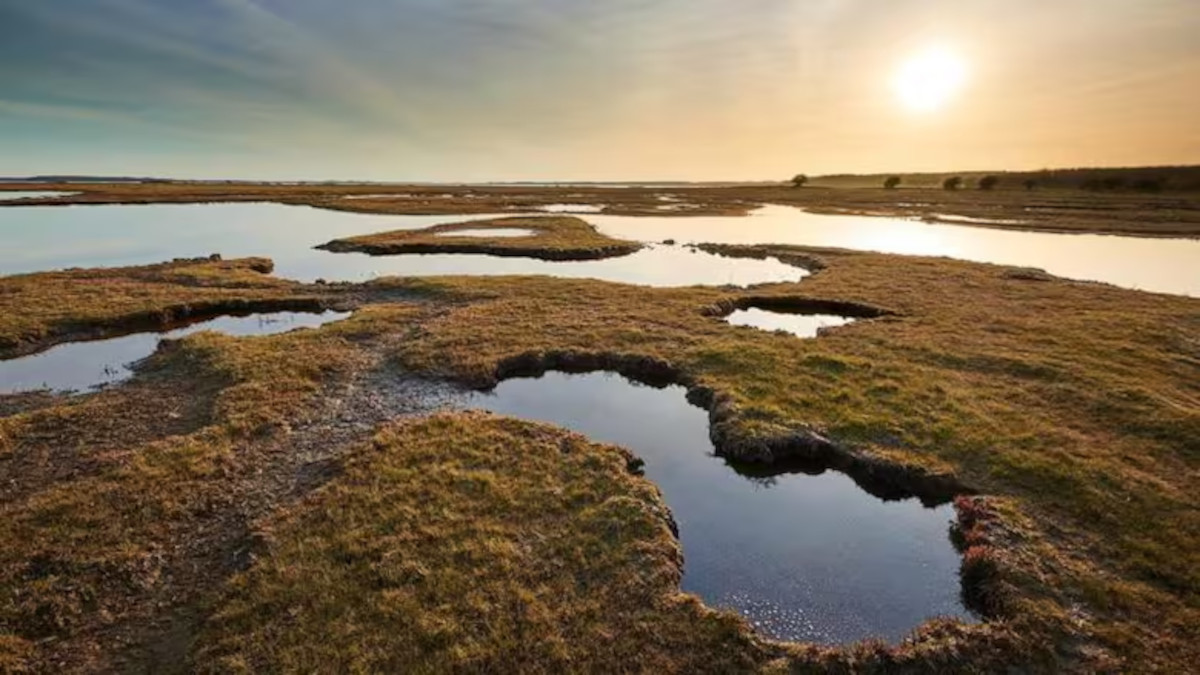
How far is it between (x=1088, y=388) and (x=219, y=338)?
109ft

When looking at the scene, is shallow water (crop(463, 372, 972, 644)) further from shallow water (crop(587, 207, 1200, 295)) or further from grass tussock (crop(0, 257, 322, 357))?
shallow water (crop(587, 207, 1200, 295))

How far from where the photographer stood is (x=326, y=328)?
2834 cm

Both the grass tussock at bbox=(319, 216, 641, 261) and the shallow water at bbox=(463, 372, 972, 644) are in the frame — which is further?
the grass tussock at bbox=(319, 216, 641, 261)

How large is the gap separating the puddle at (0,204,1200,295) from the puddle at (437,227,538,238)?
27.6 feet

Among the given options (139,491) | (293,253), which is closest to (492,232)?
(293,253)

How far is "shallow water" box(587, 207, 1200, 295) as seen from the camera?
47.6 meters

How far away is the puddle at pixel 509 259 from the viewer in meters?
47.7

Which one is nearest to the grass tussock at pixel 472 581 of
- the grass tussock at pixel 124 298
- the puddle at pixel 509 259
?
the grass tussock at pixel 124 298

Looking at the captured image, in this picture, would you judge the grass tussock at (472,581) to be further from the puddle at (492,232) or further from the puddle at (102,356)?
the puddle at (492,232)

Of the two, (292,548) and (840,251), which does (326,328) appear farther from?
(840,251)

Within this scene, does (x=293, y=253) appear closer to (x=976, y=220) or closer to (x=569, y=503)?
(x=569, y=503)

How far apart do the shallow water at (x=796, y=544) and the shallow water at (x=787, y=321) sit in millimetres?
12447

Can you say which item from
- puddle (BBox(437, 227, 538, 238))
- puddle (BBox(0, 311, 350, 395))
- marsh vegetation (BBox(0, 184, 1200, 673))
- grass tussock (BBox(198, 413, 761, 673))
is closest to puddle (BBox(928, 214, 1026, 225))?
marsh vegetation (BBox(0, 184, 1200, 673))

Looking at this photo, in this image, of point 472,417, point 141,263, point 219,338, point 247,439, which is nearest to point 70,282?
point 141,263
